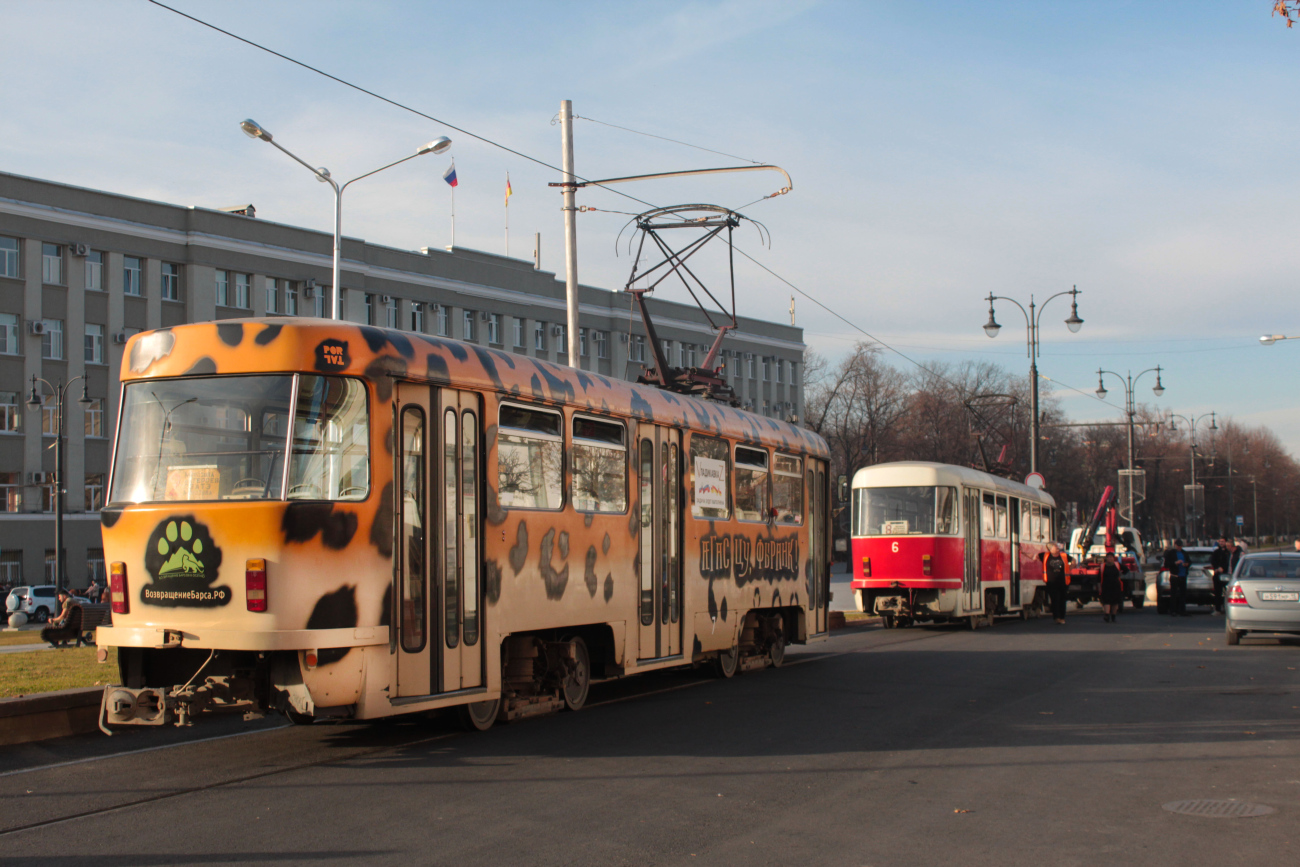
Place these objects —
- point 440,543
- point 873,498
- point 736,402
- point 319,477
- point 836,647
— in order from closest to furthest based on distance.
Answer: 1. point 319,477
2. point 440,543
3. point 736,402
4. point 836,647
5. point 873,498

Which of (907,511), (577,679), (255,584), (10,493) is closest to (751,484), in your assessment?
(577,679)

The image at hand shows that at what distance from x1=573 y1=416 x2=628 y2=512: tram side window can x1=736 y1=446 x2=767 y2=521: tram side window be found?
2.93 meters

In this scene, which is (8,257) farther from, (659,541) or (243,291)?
(659,541)

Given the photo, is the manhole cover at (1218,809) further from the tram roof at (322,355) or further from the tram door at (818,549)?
the tram door at (818,549)

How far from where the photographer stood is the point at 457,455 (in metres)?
9.62

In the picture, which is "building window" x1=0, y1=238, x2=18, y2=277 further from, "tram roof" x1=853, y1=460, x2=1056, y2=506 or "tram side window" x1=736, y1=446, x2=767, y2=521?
"tram side window" x1=736, y1=446, x2=767, y2=521

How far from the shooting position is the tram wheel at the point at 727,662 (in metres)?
14.8

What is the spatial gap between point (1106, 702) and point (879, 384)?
61925mm

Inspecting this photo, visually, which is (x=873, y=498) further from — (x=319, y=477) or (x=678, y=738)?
(x=319, y=477)

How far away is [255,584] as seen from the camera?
327 inches

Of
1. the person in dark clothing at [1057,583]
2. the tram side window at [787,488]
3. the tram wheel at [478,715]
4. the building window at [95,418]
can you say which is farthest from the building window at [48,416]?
the tram wheel at [478,715]

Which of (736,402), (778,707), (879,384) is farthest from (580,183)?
(879,384)

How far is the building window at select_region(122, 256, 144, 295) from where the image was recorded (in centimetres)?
4972

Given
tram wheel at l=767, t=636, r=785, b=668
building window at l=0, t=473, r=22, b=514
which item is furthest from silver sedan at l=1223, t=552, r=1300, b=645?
building window at l=0, t=473, r=22, b=514
